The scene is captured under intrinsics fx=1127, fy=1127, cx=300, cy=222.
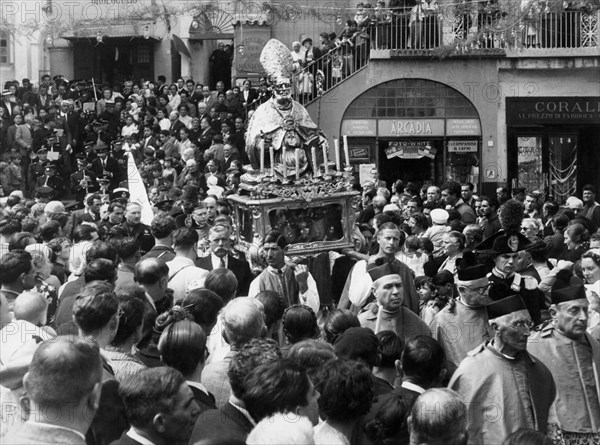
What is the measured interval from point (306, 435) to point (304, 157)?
8076 mm

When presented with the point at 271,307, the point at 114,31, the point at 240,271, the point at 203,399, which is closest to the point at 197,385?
the point at 203,399

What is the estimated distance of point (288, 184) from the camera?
39.1 ft

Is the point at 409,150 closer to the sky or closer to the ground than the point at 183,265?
closer to the sky

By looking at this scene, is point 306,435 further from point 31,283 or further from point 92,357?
point 31,283

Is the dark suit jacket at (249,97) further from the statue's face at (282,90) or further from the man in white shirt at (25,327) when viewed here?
the man in white shirt at (25,327)

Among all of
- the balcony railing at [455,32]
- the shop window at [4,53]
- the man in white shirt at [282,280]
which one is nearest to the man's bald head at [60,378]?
the man in white shirt at [282,280]

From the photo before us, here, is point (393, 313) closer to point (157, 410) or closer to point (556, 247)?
point (157, 410)

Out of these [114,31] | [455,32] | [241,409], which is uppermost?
[114,31]

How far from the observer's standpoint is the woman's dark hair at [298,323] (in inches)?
272

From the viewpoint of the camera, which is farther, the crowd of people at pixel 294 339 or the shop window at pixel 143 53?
the shop window at pixel 143 53

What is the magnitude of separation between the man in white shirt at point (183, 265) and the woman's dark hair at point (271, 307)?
4.27ft

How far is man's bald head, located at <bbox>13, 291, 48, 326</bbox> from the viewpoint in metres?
6.69

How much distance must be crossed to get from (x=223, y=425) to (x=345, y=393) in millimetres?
573

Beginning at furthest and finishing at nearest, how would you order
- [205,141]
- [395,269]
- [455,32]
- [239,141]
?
[455,32] → [205,141] → [239,141] → [395,269]
